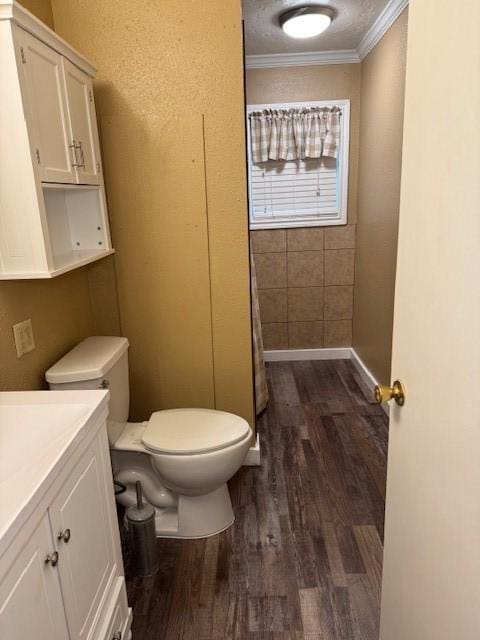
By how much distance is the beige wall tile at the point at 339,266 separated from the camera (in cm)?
378

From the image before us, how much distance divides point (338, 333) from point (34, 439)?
3133 mm

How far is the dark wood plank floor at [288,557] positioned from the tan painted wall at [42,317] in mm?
930

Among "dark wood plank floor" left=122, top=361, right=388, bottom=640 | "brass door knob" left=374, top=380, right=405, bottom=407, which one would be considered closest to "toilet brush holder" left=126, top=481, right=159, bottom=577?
"dark wood plank floor" left=122, top=361, right=388, bottom=640

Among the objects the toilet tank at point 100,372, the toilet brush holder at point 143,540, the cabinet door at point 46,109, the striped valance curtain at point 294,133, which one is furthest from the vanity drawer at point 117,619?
the striped valance curtain at point 294,133

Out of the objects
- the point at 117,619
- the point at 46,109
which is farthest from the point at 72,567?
the point at 46,109

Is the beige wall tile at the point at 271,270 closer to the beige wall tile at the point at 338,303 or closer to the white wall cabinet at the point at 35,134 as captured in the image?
the beige wall tile at the point at 338,303

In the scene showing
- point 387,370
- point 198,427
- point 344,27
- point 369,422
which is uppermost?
point 344,27

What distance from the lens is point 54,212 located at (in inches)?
72.7

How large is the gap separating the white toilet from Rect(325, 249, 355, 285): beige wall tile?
2.12m

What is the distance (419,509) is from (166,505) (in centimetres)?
132

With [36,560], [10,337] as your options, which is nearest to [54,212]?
[10,337]

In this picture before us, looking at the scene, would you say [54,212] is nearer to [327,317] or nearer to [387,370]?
[387,370]

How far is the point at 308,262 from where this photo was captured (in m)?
3.79

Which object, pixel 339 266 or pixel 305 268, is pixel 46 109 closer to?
pixel 305 268
